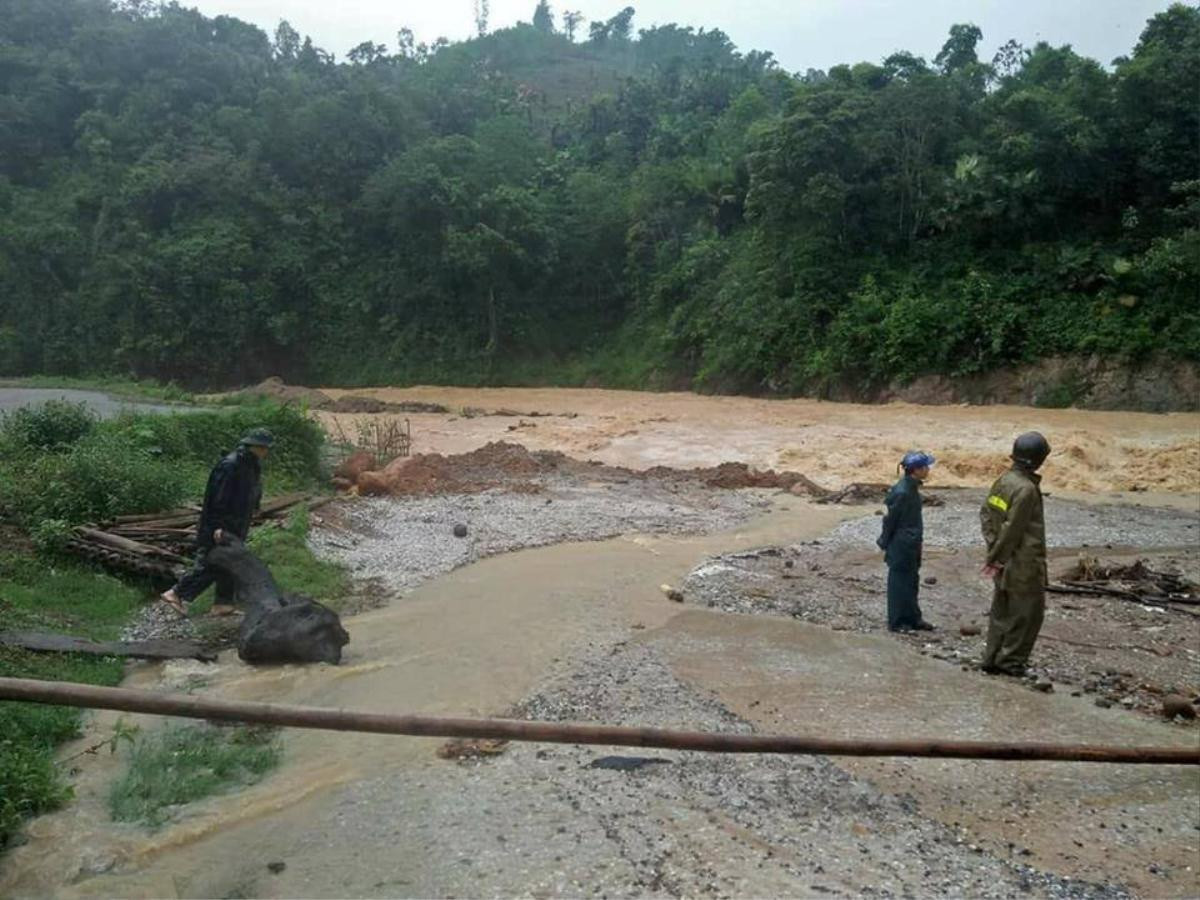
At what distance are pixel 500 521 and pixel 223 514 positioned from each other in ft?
21.0

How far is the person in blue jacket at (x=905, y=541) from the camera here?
962 cm

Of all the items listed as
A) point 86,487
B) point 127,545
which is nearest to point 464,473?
point 86,487

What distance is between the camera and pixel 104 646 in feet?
28.2

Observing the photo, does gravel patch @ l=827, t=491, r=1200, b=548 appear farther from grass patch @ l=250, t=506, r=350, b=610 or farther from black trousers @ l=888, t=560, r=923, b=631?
grass patch @ l=250, t=506, r=350, b=610

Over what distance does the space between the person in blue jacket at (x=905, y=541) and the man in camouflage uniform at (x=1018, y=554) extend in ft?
4.27

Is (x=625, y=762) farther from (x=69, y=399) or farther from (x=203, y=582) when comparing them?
(x=69, y=399)

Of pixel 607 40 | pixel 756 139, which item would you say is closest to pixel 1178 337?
pixel 756 139

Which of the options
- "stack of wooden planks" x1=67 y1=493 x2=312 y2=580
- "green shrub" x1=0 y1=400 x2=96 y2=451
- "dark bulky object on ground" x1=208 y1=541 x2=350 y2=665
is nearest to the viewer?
"dark bulky object on ground" x1=208 y1=541 x2=350 y2=665

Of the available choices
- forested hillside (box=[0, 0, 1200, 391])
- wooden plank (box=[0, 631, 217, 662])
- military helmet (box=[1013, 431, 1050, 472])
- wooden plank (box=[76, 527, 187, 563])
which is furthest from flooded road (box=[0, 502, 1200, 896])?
forested hillside (box=[0, 0, 1200, 391])

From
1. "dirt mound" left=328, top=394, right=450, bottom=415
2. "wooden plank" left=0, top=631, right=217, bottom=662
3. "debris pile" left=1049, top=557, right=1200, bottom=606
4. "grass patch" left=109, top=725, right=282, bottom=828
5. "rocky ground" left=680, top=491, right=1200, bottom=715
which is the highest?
"dirt mound" left=328, top=394, right=450, bottom=415

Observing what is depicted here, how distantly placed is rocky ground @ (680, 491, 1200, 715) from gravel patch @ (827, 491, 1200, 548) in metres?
0.02

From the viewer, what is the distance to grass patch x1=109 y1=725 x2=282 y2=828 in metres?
6.09

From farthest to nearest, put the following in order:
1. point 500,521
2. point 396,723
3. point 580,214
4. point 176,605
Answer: point 580,214 < point 500,521 < point 176,605 < point 396,723

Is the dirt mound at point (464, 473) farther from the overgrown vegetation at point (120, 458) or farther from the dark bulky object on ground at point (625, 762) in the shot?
the dark bulky object on ground at point (625, 762)
